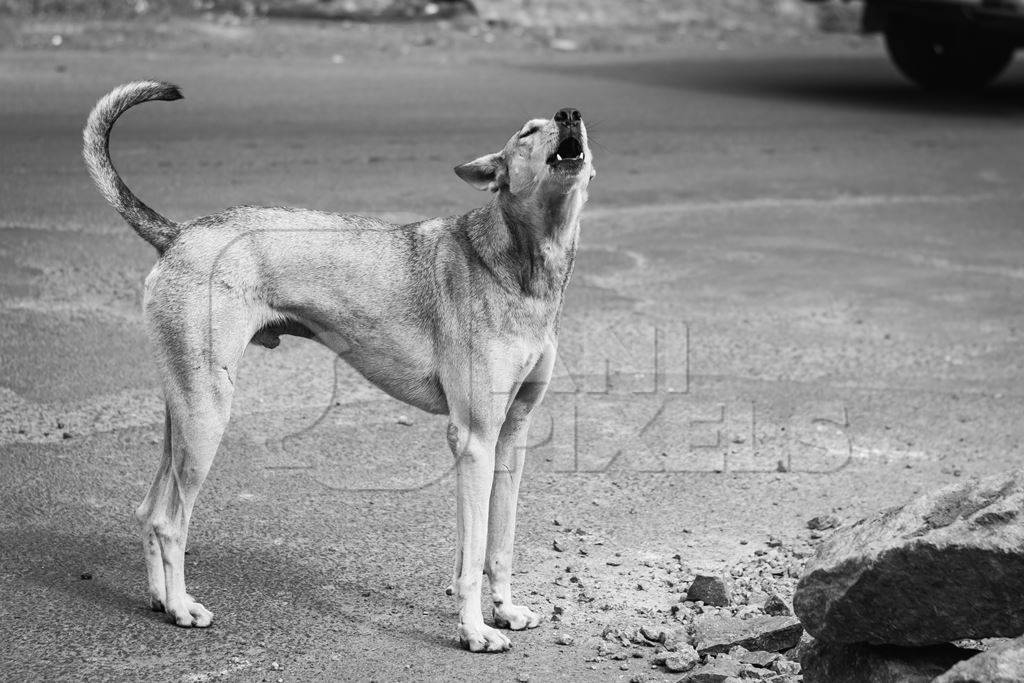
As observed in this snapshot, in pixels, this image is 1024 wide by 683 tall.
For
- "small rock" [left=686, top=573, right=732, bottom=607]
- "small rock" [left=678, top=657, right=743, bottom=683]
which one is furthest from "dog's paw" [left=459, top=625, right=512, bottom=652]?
"small rock" [left=686, top=573, right=732, bottom=607]

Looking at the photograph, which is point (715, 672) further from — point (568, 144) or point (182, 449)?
point (182, 449)

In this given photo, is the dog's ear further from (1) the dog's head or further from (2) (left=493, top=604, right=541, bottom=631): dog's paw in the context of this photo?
(2) (left=493, top=604, right=541, bottom=631): dog's paw

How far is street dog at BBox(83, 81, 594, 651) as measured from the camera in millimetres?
5039

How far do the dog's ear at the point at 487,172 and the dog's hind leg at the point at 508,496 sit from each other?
25.5 inches

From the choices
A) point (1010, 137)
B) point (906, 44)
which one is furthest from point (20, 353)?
point (906, 44)

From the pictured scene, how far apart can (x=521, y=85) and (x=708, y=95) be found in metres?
2.10

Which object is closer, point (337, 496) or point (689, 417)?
point (337, 496)

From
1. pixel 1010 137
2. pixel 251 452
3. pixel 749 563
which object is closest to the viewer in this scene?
pixel 749 563

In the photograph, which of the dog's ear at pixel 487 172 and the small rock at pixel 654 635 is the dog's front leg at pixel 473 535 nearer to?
the small rock at pixel 654 635

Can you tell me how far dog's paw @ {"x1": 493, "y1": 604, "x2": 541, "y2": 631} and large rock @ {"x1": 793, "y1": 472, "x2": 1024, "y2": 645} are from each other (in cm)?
107

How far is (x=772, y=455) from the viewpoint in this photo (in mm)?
7055

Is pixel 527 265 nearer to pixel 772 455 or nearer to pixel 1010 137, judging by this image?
pixel 772 455

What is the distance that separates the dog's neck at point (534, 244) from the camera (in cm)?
514

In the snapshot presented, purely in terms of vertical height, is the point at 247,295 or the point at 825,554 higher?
the point at 247,295
